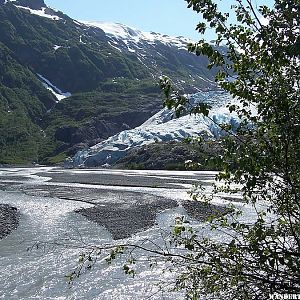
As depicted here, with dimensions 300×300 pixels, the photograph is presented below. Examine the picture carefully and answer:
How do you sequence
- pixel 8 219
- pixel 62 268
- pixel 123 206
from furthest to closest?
pixel 123 206 < pixel 8 219 < pixel 62 268

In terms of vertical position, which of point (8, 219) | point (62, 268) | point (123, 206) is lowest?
point (123, 206)

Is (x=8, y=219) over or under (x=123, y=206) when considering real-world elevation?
over

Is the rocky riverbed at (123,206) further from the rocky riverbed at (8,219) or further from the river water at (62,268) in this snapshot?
the river water at (62,268)

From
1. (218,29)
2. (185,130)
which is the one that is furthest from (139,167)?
(218,29)

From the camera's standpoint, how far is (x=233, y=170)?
6.02 m

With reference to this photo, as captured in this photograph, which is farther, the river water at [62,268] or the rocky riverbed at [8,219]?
the rocky riverbed at [8,219]

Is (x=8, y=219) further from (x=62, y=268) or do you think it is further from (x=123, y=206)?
(x=62, y=268)

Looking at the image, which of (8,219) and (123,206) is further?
(123,206)

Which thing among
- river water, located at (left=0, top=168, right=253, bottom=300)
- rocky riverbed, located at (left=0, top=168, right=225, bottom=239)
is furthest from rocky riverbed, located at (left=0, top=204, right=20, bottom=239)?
river water, located at (left=0, top=168, right=253, bottom=300)

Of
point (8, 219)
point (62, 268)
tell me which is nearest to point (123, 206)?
point (8, 219)

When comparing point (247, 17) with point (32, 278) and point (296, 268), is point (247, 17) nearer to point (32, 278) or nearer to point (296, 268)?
point (296, 268)

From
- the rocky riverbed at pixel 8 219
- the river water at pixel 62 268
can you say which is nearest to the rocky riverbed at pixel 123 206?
the rocky riverbed at pixel 8 219

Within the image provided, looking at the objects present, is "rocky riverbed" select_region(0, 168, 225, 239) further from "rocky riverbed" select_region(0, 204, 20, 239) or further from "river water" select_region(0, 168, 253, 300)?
"river water" select_region(0, 168, 253, 300)

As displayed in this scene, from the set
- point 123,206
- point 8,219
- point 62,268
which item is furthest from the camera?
point 123,206
